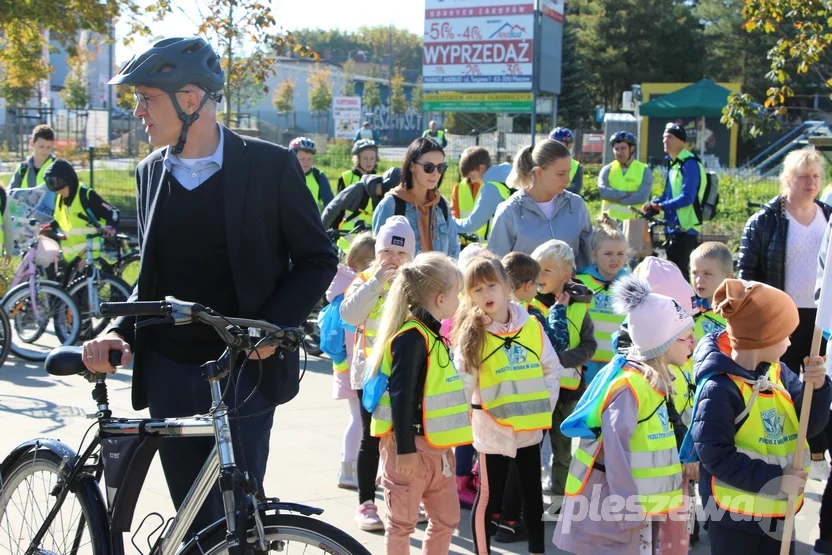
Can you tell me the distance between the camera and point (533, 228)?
20.7 ft

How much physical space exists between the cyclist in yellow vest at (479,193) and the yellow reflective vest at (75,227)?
12.0 ft

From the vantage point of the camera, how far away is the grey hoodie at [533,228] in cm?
629

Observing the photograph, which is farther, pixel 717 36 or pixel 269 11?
pixel 717 36

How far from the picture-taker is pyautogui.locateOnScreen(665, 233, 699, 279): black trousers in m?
10.4

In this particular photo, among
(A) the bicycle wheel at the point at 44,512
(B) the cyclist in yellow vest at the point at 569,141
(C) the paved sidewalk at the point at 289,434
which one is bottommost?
(C) the paved sidewalk at the point at 289,434

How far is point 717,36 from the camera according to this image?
201 ft

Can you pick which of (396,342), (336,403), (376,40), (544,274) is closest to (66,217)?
(336,403)

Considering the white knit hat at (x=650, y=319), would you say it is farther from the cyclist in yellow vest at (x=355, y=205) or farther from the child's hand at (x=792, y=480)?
the cyclist in yellow vest at (x=355, y=205)

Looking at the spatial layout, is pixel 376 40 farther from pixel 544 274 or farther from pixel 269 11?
pixel 544 274

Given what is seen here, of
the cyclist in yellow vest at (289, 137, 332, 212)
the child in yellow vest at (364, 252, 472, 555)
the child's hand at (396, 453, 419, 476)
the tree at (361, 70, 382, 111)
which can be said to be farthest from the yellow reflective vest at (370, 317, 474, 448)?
the tree at (361, 70, 382, 111)

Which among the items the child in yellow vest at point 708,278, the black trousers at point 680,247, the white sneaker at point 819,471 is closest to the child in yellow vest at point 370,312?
the child in yellow vest at point 708,278

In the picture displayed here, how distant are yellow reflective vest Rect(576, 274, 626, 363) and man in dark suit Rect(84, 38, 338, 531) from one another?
286cm

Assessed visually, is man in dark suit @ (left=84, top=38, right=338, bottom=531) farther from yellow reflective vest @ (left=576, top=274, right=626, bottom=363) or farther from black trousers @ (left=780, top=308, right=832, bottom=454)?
black trousers @ (left=780, top=308, right=832, bottom=454)

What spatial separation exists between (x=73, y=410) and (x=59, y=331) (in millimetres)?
2473
